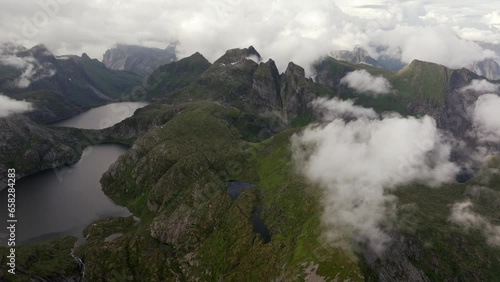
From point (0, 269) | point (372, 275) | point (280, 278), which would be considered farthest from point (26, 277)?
point (372, 275)

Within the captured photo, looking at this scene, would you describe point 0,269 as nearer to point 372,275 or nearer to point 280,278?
point 280,278

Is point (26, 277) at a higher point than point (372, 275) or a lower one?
higher

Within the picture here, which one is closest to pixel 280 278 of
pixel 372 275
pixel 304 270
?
pixel 304 270

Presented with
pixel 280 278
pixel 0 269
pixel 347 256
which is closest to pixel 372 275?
pixel 347 256

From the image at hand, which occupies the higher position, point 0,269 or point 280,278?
point 0,269

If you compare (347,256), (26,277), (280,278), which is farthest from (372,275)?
(26,277)

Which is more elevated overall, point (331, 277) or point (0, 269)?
point (0, 269)

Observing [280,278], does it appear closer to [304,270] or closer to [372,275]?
[304,270]

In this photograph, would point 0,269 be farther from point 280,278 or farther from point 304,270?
point 304,270
